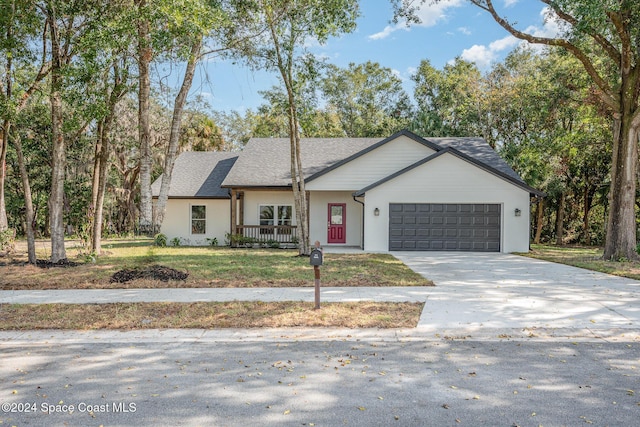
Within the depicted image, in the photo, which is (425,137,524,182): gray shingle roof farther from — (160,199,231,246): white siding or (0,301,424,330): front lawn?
(0,301,424,330): front lawn

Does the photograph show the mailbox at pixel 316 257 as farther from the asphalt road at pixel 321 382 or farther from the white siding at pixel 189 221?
the white siding at pixel 189 221

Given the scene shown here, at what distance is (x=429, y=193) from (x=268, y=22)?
9.22 m

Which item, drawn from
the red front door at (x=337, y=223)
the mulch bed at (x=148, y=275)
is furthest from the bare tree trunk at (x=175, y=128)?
the red front door at (x=337, y=223)

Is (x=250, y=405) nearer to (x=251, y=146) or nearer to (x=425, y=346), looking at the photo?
(x=425, y=346)

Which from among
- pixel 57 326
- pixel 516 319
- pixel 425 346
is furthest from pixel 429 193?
pixel 57 326

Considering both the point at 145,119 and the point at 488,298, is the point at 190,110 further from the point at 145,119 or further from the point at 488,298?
the point at 488,298

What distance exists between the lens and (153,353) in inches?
216

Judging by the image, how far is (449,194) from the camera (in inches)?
741

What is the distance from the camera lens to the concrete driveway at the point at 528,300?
667 cm

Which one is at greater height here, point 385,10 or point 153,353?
point 385,10

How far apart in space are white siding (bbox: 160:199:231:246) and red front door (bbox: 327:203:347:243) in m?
5.00

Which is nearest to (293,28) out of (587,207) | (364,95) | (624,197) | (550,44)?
(550,44)

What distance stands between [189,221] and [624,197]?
18124mm

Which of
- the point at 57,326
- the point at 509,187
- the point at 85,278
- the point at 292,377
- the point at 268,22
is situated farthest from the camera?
the point at 509,187
